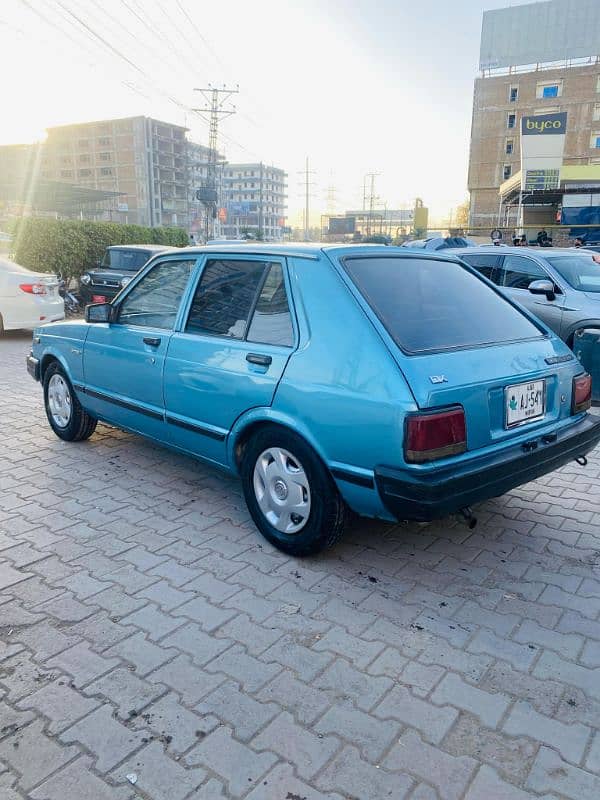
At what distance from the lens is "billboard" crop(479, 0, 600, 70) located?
198ft

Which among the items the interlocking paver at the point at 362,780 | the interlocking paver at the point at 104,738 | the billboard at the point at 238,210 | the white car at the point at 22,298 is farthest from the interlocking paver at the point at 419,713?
the billboard at the point at 238,210

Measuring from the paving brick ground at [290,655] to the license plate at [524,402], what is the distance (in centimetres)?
86

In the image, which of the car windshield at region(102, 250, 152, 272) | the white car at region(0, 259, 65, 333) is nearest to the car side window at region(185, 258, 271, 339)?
the white car at region(0, 259, 65, 333)

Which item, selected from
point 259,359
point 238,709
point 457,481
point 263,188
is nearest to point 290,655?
point 238,709

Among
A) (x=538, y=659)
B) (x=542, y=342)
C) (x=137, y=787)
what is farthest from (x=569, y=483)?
(x=137, y=787)

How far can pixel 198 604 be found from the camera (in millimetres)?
2801

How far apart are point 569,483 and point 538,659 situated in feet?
7.61

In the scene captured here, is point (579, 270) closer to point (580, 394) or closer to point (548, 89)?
point (580, 394)

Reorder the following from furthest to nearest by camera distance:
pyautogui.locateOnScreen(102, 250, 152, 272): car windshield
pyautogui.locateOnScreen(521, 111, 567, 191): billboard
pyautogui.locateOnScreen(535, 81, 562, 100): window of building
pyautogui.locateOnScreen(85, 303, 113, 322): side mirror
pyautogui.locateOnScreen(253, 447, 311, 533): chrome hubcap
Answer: pyautogui.locateOnScreen(535, 81, 562, 100): window of building → pyautogui.locateOnScreen(521, 111, 567, 191): billboard → pyautogui.locateOnScreen(102, 250, 152, 272): car windshield → pyautogui.locateOnScreen(85, 303, 113, 322): side mirror → pyautogui.locateOnScreen(253, 447, 311, 533): chrome hubcap

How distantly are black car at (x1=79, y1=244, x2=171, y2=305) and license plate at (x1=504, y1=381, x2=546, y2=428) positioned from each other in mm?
11178

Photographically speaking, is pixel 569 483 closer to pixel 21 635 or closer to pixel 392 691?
pixel 392 691

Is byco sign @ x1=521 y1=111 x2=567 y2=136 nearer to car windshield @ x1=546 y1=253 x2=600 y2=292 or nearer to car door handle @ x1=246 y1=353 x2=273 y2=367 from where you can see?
car windshield @ x1=546 y1=253 x2=600 y2=292

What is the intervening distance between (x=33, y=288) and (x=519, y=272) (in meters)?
8.25

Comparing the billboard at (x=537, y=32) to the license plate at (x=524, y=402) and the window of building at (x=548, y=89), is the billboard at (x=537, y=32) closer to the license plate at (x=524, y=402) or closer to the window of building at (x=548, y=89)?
the window of building at (x=548, y=89)
